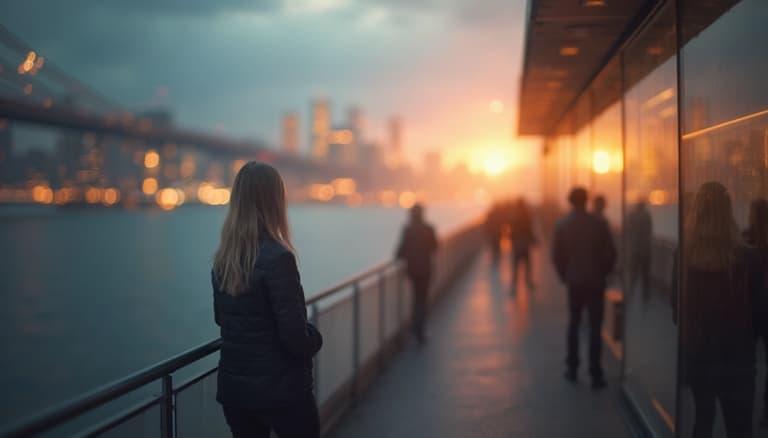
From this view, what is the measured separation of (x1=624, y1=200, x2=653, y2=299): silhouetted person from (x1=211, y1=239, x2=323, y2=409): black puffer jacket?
386 cm

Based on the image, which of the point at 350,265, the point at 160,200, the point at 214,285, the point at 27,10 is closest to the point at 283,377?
the point at 214,285

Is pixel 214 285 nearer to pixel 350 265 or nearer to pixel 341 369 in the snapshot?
pixel 341 369

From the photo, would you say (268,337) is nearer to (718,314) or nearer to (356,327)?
(718,314)

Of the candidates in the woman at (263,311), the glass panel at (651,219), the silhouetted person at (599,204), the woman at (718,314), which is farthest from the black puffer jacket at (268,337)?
the silhouetted person at (599,204)

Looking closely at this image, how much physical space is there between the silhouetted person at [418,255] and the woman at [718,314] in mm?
4305

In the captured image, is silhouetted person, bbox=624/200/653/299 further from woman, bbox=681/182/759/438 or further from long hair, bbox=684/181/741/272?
long hair, bbox=684/181/741/272

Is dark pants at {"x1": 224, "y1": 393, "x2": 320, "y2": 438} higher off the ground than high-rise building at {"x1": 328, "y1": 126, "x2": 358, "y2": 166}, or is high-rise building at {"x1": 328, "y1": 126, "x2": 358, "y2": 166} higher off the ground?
high-rise building at {"x1": 328, "y1": 126, "x2": 358, "y2": 166}

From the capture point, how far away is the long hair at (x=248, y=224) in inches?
100

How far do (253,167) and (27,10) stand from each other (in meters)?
4.54

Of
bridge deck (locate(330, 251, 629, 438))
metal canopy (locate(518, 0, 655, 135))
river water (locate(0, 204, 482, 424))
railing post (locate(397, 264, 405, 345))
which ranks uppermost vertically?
metal canopy (locate(518, 0, 655, 135))

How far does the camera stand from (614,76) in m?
7.17

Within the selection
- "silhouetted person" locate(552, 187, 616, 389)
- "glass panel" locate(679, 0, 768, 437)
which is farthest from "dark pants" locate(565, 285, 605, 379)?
"glass panel" locate(679, 0, 768, 437)

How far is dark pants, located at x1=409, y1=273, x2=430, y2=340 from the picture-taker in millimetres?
8109

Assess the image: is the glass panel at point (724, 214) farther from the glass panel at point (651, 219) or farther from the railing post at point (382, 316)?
the railing post at point (382, 316)
